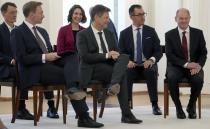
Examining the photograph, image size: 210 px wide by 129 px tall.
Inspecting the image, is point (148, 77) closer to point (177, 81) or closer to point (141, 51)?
point (141, 51)

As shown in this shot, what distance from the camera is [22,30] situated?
4.55m

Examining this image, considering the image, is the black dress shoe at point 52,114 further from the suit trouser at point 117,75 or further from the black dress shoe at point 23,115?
the suit trouser at point 117,75

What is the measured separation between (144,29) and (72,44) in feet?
3.08

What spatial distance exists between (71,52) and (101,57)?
12.2 inches

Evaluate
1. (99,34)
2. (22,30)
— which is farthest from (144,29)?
(22,30)

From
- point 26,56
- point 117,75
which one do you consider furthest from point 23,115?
point 117,75

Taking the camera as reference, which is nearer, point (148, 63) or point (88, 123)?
point (88, 123)

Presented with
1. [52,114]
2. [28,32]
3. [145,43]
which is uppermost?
[28,32]

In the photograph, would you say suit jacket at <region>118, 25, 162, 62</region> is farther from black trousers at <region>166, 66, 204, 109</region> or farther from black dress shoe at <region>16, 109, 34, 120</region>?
black dress shoe at <region>16, 109, 34, 120</region>

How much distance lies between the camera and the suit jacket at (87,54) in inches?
176

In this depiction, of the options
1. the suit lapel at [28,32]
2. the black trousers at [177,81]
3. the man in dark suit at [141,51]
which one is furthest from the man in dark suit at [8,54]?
the black trousers at [177,81]

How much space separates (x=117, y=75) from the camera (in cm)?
425

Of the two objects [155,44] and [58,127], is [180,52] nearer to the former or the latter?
[155,44]

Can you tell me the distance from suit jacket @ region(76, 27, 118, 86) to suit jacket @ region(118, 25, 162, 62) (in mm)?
1048
